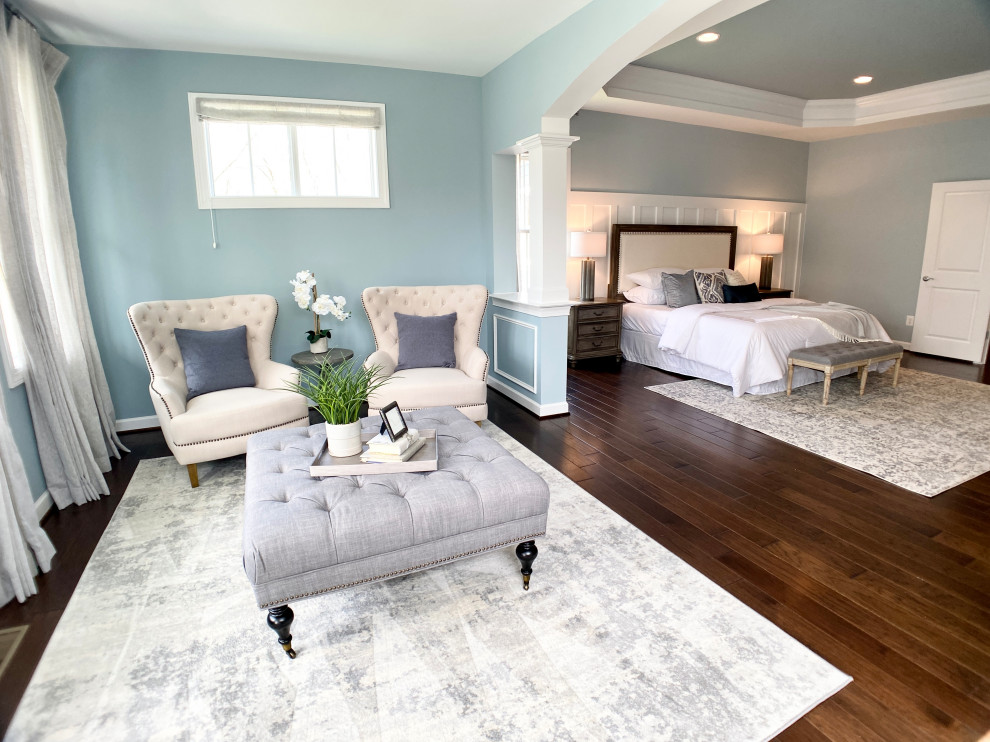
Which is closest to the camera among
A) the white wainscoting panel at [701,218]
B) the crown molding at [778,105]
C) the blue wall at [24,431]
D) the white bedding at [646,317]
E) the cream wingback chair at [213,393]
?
the blue wall at [24,431]

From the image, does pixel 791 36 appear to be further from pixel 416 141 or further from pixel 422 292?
pixel 422 292

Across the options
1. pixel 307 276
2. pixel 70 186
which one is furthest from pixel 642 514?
pixel 70 186

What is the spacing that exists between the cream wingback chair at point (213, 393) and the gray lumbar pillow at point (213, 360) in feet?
0.18

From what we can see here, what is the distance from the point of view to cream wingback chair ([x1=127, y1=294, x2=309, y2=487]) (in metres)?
3.06

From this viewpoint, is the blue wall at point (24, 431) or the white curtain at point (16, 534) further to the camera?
the blue wall at point (24, 431)

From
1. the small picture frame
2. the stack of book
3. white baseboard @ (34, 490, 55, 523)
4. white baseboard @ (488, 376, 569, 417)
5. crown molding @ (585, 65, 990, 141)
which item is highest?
Result: crown molding @ (585, 65, 990, 141)

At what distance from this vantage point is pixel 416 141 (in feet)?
A: 14.8

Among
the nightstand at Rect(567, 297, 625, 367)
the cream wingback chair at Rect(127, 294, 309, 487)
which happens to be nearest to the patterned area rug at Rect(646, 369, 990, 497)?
the nightstand at Rect(567, 297, 625, 367)

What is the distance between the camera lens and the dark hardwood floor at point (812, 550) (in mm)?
1691

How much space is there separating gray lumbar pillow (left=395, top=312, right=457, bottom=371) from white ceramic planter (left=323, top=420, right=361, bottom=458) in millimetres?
1703

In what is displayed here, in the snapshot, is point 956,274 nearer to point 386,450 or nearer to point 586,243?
point 586,243

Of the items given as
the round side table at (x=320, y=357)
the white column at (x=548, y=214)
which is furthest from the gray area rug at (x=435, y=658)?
the white column at (x=548, y=214)

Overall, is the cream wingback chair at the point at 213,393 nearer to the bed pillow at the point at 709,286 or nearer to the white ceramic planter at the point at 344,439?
the white ceramic planter at the point at 344,439

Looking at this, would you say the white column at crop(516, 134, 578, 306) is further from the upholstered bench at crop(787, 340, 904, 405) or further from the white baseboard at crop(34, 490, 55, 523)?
the white baseboard at crop(34, 490, 55, 523)
